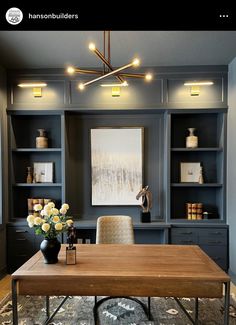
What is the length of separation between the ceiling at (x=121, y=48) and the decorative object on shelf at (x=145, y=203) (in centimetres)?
180

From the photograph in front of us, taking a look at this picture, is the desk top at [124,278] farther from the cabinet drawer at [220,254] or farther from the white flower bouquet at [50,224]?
the cabinet drawer at [220,254]

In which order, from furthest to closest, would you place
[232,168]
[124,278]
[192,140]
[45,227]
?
[192,140] → [232,168] → [45,227] → [124,278]

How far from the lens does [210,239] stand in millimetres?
3527

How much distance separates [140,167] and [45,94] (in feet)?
5.72

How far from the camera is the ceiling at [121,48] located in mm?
2744

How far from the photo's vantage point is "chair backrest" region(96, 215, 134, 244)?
279 centimetres

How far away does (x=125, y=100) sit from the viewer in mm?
3641

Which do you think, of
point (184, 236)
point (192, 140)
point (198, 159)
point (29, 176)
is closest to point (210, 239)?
point (184, 236)

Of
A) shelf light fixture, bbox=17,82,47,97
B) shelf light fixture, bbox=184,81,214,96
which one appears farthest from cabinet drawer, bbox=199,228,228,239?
shelf light fixture, bbox=17,82,47,97

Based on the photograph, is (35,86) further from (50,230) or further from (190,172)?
(190,172)
